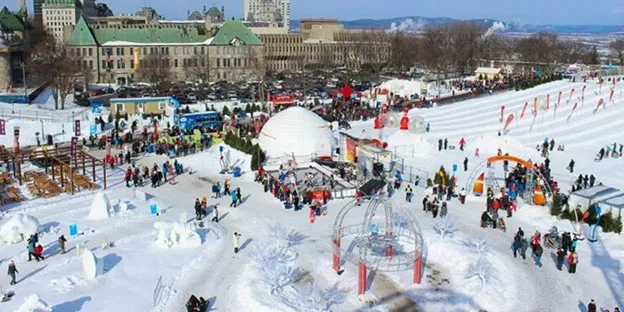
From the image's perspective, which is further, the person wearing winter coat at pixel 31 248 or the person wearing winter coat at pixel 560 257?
the person wearing winter coat at pixel 31 248

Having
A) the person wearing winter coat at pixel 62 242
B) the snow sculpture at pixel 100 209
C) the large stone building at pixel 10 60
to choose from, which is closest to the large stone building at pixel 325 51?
the large stone building at pixel 10 60

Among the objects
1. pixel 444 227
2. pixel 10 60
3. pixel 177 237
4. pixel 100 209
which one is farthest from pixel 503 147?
pixel 10 60

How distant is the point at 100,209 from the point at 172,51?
7040 centimetres

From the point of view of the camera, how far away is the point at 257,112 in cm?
5803

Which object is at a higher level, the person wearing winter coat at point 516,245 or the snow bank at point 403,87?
the snow bank at point 403,87

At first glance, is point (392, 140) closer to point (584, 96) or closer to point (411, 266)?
point (411, 266)

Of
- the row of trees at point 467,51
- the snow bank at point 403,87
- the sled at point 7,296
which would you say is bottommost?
the sled at point 7,296

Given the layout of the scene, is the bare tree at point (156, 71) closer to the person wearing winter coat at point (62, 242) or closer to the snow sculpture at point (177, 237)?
the snow sculpture at point (177, 237)

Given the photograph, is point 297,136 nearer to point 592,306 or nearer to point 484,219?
point 484,219

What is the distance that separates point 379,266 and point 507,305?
4575mm

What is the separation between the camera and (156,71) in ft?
276

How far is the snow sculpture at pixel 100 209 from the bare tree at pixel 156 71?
48.9m

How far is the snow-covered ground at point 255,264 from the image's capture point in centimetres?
2006

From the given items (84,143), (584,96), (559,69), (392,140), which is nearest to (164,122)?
(84,143)
